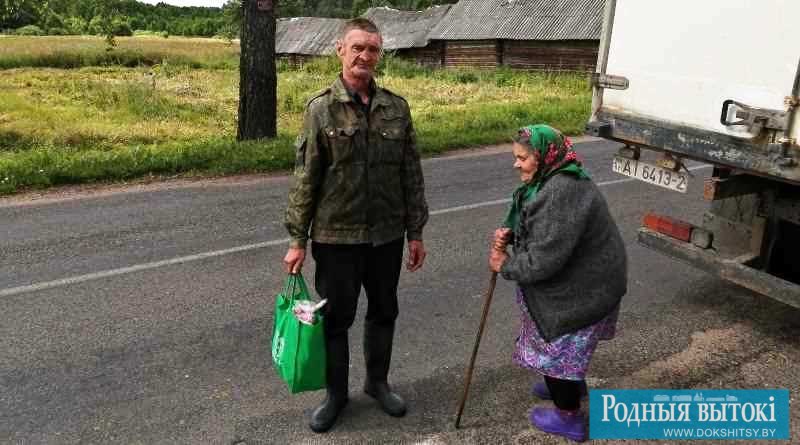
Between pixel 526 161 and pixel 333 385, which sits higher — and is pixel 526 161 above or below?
above

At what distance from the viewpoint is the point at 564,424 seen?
3090mm

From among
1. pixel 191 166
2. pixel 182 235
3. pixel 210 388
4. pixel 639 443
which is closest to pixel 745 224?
pixel 639 443

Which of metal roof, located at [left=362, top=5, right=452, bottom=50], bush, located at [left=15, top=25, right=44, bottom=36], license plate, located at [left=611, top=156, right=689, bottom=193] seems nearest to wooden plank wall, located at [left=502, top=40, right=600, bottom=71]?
metal roof, located at [left=362, top=5, right=452, bottom=50]

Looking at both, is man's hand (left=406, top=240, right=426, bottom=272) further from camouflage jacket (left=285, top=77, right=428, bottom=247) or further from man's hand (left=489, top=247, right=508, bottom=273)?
man's hand (left=489, top=247, right=508, bottom=273)

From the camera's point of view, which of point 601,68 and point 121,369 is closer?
point 121,369

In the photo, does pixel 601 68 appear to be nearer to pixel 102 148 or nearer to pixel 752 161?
pixel 752 161

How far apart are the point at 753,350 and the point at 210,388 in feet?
10.9

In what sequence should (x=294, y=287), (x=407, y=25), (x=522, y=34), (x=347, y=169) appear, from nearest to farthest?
1. (x=347, y=169)
2. (x=294, y=287)
3. (x=522, y=34)
4. (x=407, y=25)

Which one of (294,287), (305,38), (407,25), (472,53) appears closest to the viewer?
(294,287)

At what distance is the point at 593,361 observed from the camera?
3857 mm

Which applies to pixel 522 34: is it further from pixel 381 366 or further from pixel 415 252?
pixel 381 366

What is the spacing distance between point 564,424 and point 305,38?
139 ft

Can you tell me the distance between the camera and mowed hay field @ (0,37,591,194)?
910cm

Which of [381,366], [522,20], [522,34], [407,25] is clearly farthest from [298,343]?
[407,25]
